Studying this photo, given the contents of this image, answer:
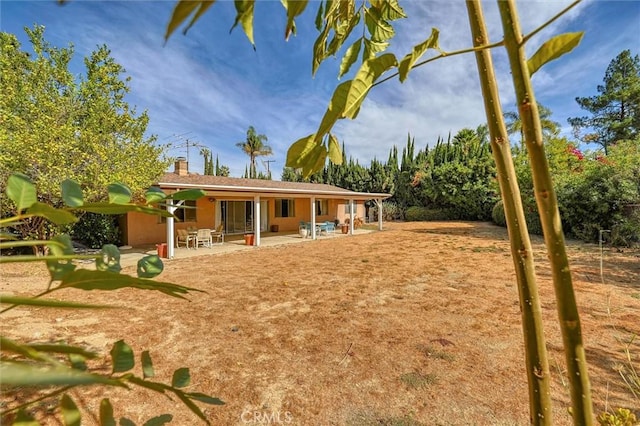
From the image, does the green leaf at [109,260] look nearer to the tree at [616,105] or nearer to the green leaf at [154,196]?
the green leaf at [154,196]

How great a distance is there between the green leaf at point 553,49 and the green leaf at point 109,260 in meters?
0.93

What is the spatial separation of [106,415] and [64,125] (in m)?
10.9

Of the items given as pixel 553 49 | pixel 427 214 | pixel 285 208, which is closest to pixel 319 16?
pixel 553 49

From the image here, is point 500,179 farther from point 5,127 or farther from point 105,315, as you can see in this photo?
point 5,127

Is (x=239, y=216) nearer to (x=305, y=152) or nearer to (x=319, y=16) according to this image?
(x=319, y=16)

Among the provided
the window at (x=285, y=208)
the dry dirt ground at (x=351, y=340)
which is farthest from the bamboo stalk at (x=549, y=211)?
the window at (x=285, y=208)

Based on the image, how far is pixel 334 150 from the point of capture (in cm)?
79

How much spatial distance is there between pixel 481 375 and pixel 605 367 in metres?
1.50

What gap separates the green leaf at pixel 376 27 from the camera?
98 centimetres

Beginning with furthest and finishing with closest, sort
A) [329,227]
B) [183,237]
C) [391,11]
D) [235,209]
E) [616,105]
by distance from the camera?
[616,105], [329,227], [235,209], [183,237], [391,11]

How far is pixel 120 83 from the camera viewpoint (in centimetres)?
1027

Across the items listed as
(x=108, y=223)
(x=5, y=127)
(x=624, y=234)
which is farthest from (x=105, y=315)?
(x=624, y=234)

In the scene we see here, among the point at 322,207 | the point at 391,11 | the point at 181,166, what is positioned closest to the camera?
the point at 391,11

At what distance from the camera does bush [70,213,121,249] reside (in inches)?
483
